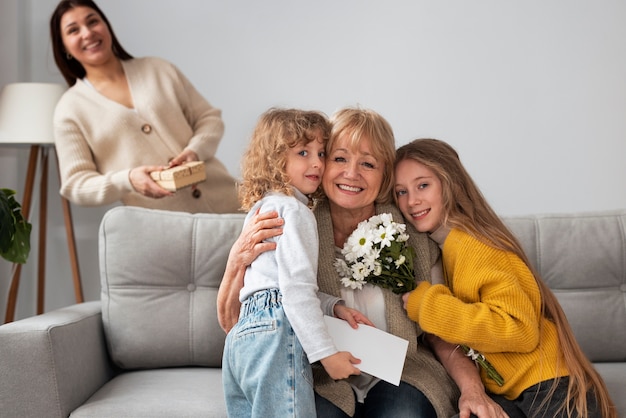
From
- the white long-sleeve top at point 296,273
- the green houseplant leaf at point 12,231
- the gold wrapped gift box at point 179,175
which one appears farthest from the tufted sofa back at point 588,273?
the green houseplant leaf at point 12,231

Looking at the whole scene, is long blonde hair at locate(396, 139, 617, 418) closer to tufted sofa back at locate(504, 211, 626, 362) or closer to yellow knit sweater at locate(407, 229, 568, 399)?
yellow knit sweater at locate(407, 229, 568, 399)

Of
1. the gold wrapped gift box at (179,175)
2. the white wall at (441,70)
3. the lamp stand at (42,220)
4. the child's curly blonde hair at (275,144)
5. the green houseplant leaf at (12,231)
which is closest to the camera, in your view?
the child's curly blonde hair at (275,144)

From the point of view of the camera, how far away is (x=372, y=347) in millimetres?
1784

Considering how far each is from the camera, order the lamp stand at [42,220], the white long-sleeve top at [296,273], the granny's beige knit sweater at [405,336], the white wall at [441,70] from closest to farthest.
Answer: the white long-sleeve top at [296,273]
the granny's beige knit sweater at [405,336]
the lamp stand at [42,220]
the white wall at [441,70]

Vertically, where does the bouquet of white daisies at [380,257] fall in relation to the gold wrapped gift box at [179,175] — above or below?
below

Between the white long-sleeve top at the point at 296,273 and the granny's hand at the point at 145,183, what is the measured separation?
1.06 metres

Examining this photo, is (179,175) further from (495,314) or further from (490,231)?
(495,314)

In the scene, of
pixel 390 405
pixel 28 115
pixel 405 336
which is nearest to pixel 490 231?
pixel 405 336

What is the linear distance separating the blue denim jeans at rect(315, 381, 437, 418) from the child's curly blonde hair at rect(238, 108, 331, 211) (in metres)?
0.54

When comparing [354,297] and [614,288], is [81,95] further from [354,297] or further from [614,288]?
[614,288]

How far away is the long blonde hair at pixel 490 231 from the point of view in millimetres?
1814

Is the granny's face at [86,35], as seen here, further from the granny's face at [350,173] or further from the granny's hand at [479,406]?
the granny's hand at [479,406]

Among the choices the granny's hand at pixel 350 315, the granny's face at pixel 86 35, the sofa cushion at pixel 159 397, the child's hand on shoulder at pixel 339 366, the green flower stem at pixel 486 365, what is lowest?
the sofa cushion at pixel 159 397

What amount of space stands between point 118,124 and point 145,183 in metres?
0.39
